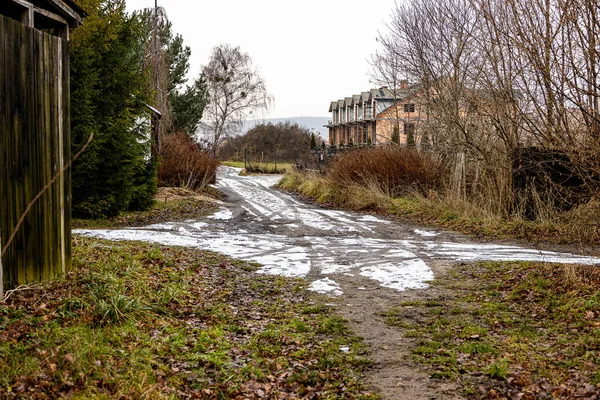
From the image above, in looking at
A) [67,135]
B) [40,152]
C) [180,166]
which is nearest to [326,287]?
[67,135]

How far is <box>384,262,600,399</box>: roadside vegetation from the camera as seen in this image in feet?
15.7

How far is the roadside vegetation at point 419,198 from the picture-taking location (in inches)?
521

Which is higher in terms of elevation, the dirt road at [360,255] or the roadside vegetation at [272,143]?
the roadside vegetation at [272,143]

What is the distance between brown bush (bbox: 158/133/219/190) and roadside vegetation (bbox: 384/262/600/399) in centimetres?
1732

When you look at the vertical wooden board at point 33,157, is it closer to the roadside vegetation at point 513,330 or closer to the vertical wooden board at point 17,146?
the vertical wooden board at point 17,146

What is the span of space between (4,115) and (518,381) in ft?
17.6

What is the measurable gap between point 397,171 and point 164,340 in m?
15.6

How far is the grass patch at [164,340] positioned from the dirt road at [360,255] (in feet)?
1.19

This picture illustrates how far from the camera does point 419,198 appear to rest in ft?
59.8

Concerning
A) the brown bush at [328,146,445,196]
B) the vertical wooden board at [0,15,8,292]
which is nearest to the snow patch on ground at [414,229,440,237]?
the brown bush at [328,146,445,196]

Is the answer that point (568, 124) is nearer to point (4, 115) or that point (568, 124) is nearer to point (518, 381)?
point (518, 381)

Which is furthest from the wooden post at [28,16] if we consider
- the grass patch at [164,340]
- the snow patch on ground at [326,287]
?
the snow patch on ground at [326,287]

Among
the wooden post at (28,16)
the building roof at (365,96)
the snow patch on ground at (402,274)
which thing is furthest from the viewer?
the building roof at (365,96)

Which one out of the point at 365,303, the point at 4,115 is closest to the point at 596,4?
the point at 365,303
